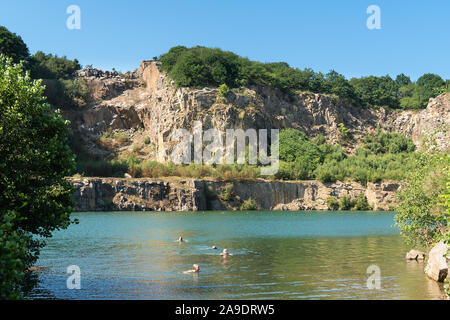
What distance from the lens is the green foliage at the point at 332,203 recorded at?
95.3m

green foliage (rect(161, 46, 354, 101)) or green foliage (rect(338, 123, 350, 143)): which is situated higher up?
green foliage (rect(161, 46, 354, 101))

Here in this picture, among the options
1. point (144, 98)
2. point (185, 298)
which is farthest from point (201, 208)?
point (185, 298)

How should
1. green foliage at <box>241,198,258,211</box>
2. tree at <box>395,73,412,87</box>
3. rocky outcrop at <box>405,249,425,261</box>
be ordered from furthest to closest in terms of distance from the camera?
tree at <box>395,73,412,87</box>
green foliage at <box>241,198,258,211</box>
rocky outcrop at <box>405,249,425,261</box>

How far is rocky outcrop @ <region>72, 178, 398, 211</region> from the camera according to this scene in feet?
282

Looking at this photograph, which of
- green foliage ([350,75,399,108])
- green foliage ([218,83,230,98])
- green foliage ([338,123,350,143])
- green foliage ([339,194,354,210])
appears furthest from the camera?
green foliage ([350,75,399,108])

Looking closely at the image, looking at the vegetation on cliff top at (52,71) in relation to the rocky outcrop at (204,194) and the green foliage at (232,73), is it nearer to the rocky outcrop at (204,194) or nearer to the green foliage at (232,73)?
the green foliage at (232,73)

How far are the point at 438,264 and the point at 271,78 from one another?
4145 inches

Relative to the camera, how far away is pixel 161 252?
1348 inches

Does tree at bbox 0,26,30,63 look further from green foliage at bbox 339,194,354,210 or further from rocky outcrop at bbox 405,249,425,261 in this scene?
rocky outcrop at bbox 405,249,425,261

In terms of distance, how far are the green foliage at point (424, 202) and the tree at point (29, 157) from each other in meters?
19.6

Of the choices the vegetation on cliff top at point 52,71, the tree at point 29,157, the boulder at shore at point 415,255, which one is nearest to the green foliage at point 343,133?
the vegetation on cliff top at point 52,71

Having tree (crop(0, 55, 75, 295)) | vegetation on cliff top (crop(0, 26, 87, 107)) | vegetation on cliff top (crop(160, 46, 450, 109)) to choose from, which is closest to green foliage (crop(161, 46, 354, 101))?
vegetation on cliff top (crop(160, 46, 450, 109))

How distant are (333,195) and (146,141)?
A: 4875 cm

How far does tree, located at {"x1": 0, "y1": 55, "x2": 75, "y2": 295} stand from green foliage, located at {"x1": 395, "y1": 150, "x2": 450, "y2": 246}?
64.4ft
